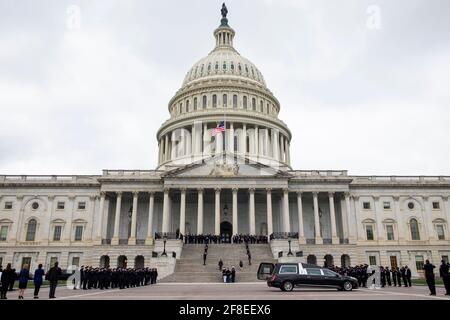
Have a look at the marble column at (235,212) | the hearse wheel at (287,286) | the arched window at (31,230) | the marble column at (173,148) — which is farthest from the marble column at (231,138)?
the hearse wheel at (287,286)

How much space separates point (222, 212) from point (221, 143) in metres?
16.3

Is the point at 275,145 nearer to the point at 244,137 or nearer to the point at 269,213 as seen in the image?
the point at 244,137

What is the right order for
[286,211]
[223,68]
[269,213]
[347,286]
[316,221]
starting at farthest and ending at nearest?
[223,68], [316,221], [286,211], [269,213], [347,286]

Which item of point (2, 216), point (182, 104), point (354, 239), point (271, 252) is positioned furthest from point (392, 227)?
point (2, 216)

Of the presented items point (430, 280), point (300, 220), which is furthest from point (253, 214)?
point (430, 280)

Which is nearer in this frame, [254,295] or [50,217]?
[254,295]

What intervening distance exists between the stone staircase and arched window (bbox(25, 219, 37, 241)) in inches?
1016

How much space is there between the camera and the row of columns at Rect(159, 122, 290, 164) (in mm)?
75562

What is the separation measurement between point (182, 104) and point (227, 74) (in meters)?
11.4

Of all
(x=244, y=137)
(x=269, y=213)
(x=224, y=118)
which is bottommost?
(x=269, y=213)

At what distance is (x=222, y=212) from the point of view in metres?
64.0

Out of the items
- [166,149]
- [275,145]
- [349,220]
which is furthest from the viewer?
[166,149]

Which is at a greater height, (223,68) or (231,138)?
(223,68)
